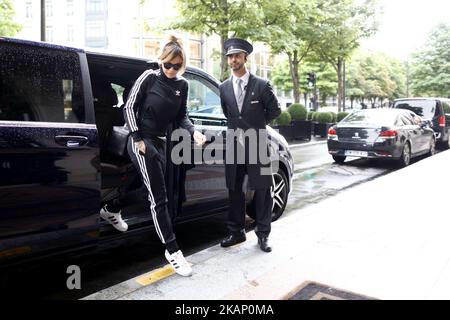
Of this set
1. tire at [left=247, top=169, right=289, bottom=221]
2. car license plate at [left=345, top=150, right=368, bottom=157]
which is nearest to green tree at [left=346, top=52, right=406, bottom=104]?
car license plate at [left=345, top=150, right=368, bottom=157]

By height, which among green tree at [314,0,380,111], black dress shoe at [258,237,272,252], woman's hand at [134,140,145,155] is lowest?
black dress shoe at [258,237,272,252]

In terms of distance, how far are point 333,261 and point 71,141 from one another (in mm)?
2348

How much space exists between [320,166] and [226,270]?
25.4 feet

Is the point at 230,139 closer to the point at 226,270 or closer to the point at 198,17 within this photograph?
the point at 226,270

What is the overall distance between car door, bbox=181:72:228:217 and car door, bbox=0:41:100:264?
44.5 inches

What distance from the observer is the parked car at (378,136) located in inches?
401

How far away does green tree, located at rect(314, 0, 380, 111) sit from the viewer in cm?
1956

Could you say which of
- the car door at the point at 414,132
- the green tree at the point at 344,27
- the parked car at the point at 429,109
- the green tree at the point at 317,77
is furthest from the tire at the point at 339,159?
the green tree at the point at 317,77

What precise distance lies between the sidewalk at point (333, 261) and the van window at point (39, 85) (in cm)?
136

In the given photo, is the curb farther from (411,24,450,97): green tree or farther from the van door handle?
(411,24,450,97): green tree

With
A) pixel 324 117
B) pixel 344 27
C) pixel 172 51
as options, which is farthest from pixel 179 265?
pixel 344 27

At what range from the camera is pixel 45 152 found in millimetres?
2982

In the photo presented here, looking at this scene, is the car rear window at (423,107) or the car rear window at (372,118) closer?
the car rear window at (372,118)

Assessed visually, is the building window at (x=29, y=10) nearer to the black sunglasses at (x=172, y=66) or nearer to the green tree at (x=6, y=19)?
the green tree at (x=6, y=19)
